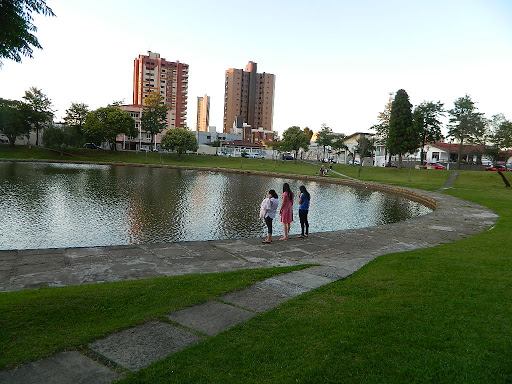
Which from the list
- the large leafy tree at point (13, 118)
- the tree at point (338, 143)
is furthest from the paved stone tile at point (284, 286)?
the tree at point (338, 143)

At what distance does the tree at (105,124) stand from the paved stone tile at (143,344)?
75866mm

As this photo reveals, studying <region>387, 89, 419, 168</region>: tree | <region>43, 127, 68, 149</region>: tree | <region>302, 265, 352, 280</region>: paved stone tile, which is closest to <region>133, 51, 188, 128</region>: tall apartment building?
<region>43, 127, 68, 149</region>: tree

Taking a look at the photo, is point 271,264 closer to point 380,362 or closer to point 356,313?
point 356,313

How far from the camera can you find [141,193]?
27.9 meters

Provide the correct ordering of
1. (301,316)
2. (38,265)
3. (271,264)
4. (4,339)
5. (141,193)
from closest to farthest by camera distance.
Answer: (4,339) → (301,316) → (38,265) → (271,264) → (141,193)

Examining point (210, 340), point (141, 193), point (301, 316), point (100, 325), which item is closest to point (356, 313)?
point (301, 316)

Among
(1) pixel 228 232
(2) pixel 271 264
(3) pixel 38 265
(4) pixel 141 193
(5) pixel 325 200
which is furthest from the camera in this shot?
(5) pixel 325 200

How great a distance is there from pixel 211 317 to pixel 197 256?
5166mm

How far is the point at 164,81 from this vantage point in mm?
136250

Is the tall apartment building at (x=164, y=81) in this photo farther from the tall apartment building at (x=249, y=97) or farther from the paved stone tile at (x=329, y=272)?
the paved stone tile at (x=329, y=272)

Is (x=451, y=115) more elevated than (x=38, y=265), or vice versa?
(x=451, y=115)

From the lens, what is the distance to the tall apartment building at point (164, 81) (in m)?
134

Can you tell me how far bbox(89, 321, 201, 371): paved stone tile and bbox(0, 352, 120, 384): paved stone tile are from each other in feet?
0.81

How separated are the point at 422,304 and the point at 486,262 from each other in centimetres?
465
